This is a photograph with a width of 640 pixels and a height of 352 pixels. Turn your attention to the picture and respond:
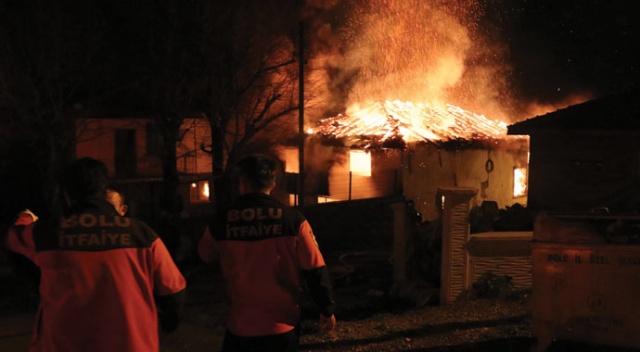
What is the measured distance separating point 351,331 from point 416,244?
7.66ft

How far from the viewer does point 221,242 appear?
367 cm

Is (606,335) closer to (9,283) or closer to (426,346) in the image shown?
(426,346)

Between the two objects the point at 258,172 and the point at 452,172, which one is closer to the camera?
the point at 258,172

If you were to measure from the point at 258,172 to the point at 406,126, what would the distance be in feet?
49.2

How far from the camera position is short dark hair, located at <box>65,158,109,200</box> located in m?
3.12

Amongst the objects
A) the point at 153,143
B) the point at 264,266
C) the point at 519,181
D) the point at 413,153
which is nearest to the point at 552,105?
the point at 519,181

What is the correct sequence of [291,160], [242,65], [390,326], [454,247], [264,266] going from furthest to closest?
[291,160]
[242,65]
[454,247]
[390,326]
[264,266]

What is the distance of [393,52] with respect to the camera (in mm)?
22234

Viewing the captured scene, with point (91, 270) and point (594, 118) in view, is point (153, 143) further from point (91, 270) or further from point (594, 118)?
point (91, 270)

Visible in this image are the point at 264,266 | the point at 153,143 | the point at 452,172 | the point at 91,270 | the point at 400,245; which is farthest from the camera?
the point at 153,143

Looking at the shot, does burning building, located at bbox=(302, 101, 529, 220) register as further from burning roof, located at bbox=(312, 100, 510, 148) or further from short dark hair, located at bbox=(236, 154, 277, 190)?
short dark hair, located at bbox=(236, 154, 277, 190)

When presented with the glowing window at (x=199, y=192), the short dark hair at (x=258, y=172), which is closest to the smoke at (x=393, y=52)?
the glowing window at (x=199, y=192)

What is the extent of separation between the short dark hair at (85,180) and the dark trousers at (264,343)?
1.12 metres

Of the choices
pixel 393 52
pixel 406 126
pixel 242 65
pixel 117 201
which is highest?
pixel 393 52
